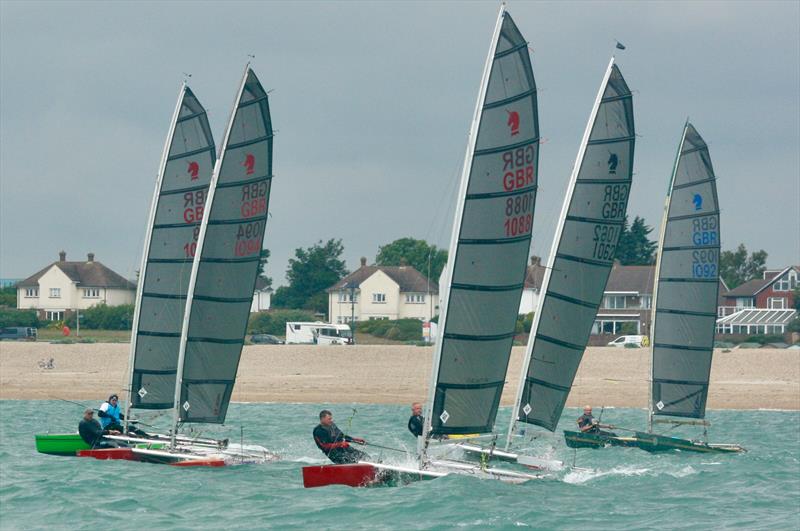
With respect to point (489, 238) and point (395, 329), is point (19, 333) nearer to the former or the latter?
point (395, 329)

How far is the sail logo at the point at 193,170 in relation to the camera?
27.9 meters

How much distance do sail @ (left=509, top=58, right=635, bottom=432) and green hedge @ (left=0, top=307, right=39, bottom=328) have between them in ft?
185

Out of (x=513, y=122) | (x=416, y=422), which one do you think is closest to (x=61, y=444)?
(x=416, y=422)

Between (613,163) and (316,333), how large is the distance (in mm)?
49801

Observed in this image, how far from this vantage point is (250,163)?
26.6 meters

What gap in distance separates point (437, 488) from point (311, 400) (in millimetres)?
24790

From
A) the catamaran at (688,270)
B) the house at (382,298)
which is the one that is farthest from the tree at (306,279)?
the catamaran at (688,270)

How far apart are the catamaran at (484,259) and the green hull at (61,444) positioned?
634 centimetres

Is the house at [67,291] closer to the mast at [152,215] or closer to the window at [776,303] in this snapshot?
the window at [776,303]

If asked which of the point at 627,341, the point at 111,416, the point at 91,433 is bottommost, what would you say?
the point at 91,433

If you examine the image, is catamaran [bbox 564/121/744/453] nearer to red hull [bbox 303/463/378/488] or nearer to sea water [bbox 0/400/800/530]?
sea water [bbox 0/400/800/530]

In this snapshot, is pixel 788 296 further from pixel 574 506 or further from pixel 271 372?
pixel 574 506

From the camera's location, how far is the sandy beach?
1852 inches

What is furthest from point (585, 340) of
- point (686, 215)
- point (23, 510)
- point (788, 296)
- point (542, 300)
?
point (788, 296)
